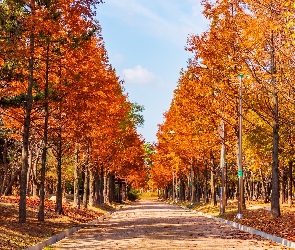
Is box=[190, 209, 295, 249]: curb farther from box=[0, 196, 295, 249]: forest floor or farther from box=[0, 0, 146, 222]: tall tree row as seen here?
box=[0, 0, 146, 222]: tall tree row

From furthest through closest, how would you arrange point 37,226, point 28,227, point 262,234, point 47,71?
point 47,71 → point 37,226 → point 262,234 → point 28,227

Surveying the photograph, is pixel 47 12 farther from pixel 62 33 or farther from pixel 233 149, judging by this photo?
pixel 233 149

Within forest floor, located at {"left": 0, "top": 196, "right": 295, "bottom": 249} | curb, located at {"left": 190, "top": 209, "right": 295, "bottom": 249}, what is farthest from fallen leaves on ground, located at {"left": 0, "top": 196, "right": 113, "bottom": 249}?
curb, located at {"left": 190, "top": 209, "right": 295, "bottom": 249}

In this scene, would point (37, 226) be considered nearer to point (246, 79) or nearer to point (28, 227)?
point (28, 227)

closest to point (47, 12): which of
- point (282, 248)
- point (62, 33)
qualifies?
point (62, 33)

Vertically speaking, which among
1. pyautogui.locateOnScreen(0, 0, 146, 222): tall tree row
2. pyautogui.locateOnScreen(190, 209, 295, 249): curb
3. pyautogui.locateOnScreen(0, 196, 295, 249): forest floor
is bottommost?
pyautogui.locateOnScreen(190, 209, 295, 249): curb

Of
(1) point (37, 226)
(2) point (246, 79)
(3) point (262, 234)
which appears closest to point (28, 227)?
(1) point (37, 226)

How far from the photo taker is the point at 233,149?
4359cm

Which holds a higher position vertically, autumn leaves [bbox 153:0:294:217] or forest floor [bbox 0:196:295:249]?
autumn leaves [bbox 153:0:294:217]

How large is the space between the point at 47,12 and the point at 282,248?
35.0ft

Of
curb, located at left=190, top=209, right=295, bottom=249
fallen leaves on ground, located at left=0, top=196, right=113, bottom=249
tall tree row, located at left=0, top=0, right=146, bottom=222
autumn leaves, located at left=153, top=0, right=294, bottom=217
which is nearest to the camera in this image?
fallen leaves on ground, located at left=0, top=196, right=113, bottom=249

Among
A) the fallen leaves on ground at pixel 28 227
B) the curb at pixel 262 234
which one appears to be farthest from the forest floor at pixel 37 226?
the curb at pixel 262 234

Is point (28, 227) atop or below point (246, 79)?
below

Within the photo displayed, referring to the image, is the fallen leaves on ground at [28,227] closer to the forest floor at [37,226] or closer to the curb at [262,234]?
the forest floor at [37,226]
